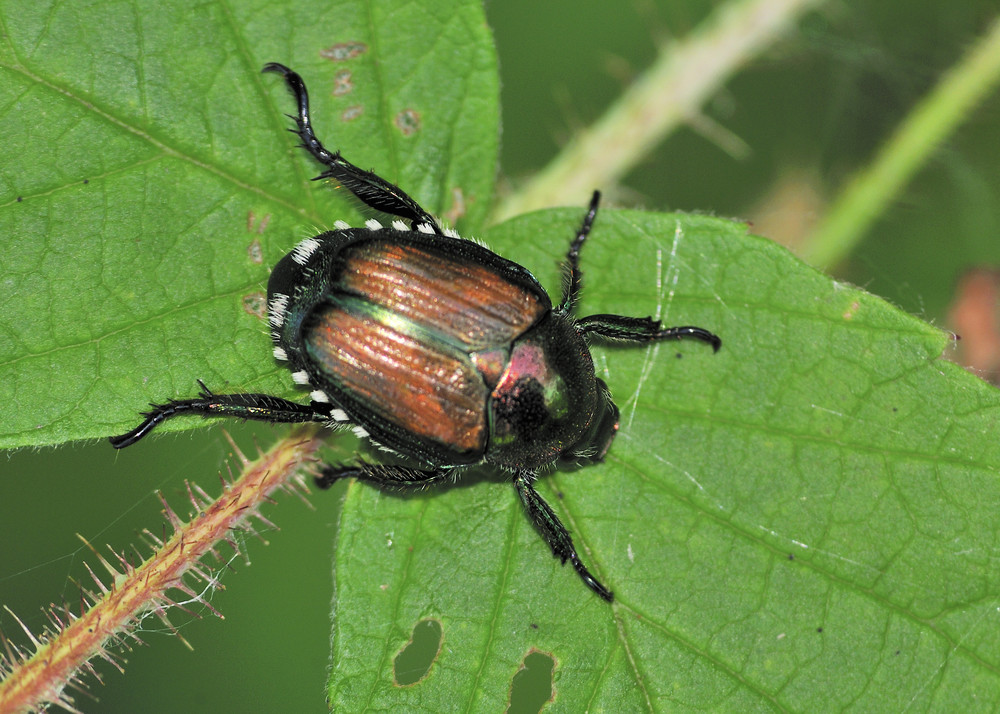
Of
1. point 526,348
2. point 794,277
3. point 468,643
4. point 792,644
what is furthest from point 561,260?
point 792,644

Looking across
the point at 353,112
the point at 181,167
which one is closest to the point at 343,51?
the point at 353,112

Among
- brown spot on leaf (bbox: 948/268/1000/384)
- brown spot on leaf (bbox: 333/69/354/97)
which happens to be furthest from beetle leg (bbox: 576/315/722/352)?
brown spot on leaf (bbox: 948/268/1000/384)

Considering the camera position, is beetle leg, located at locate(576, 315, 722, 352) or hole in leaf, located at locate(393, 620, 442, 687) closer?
hole in leaf, located at locate(393, 620, 442, 687)

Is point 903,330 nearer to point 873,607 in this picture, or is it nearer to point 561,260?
point 873,607

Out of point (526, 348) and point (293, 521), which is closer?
point (526, 348)

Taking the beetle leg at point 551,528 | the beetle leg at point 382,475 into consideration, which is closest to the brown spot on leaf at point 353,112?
the beetle leg at point 382,475

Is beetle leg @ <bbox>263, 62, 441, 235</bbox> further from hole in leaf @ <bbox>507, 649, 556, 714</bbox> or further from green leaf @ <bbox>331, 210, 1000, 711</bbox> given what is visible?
hole in leaf @ <bbox>507, 649, 556, 714</bbox>
